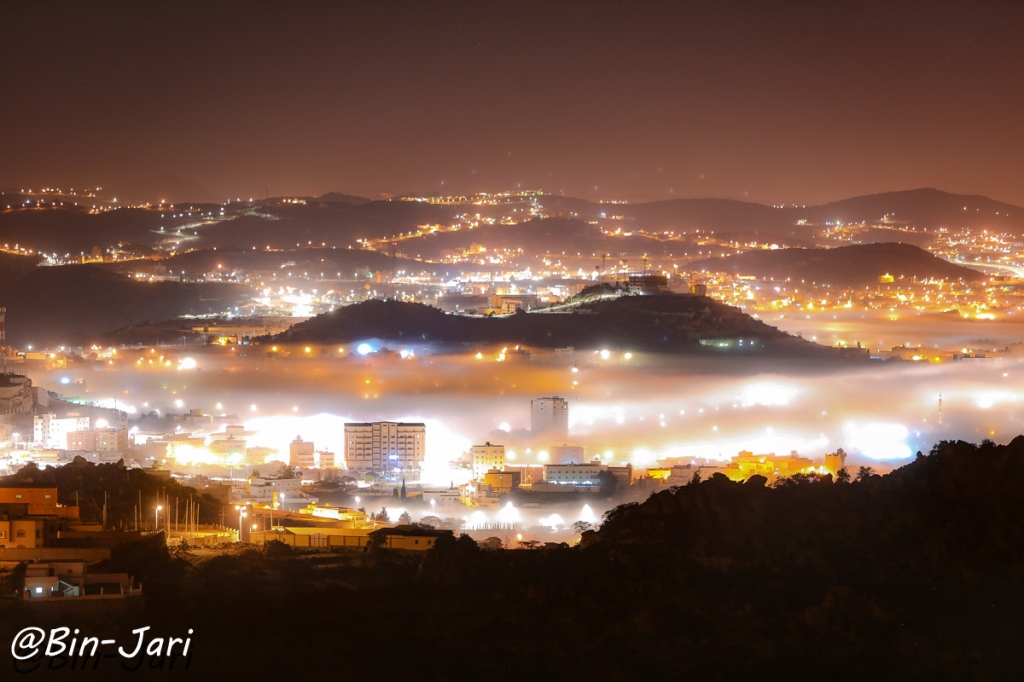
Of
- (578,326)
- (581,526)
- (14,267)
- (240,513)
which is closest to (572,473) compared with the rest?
(581,526)

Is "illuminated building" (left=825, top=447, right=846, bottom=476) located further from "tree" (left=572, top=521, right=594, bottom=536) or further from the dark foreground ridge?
the dark foreground ridge

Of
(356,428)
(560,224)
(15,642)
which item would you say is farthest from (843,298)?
(15,642)

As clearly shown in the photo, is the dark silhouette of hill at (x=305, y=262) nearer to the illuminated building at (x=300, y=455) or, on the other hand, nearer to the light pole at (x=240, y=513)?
the illuminated building at (x=300, y=455)

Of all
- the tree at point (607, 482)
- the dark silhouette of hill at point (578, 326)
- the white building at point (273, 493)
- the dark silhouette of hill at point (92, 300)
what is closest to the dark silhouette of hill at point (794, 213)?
the dark silhouette of hill at point (92, 300)

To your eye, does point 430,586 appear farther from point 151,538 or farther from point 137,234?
point 137,234

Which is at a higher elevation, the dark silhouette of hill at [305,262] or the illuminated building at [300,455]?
the dark silhouette of hill at [305,262]

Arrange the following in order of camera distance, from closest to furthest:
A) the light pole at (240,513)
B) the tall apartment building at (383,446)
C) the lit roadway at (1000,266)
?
the light pole at (240,513)
the tall apartment building at (383,446)
the lit roadway at (1000,266)

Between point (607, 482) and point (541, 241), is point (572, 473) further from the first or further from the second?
point (541, 241)

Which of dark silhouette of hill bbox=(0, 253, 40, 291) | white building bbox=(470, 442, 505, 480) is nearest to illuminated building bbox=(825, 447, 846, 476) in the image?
white building bbox=(470, 442, 505, 480)
